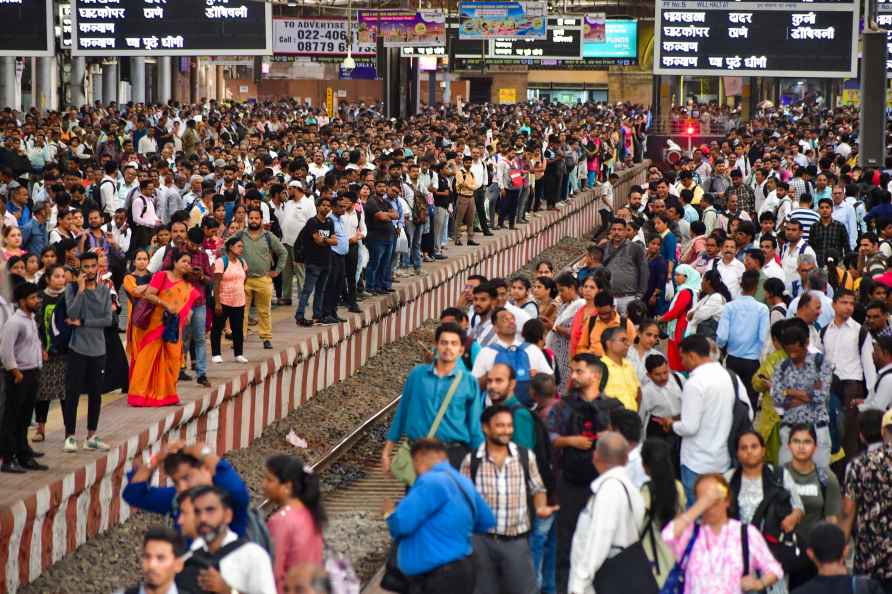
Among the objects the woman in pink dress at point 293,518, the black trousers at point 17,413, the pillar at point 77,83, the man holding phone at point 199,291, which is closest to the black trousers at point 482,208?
the man holding phone at point 199,291

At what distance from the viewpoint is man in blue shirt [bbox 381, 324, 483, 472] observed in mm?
11062

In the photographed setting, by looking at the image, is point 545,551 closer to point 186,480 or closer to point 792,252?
point 186,480

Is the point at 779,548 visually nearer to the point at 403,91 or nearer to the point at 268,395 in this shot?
the point at 268,395

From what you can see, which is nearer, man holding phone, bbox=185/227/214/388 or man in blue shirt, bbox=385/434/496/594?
man in blue shirt, bbox=385/434/496/594

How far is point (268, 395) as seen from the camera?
1844cm

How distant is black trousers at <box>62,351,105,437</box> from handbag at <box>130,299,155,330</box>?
4.88 ft

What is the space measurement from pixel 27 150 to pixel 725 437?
20459mm

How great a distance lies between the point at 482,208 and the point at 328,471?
15.7 m

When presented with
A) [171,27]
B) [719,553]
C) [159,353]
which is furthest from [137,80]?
[719,553]

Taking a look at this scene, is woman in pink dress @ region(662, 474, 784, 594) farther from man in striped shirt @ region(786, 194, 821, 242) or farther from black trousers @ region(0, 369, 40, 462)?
man in striped shirt @ region(786, 194, 821, 242)

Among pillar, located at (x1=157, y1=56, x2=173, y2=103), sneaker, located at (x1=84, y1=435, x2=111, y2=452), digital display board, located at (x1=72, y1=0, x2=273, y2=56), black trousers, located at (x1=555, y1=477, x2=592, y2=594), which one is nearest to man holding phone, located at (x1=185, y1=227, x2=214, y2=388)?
sneaker, located at (x1=84, y1=435, x2=111, y2=452)

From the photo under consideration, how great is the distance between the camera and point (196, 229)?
17.2 m

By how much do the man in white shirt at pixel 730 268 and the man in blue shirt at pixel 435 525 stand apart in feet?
28.1

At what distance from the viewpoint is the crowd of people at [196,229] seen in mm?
14820
